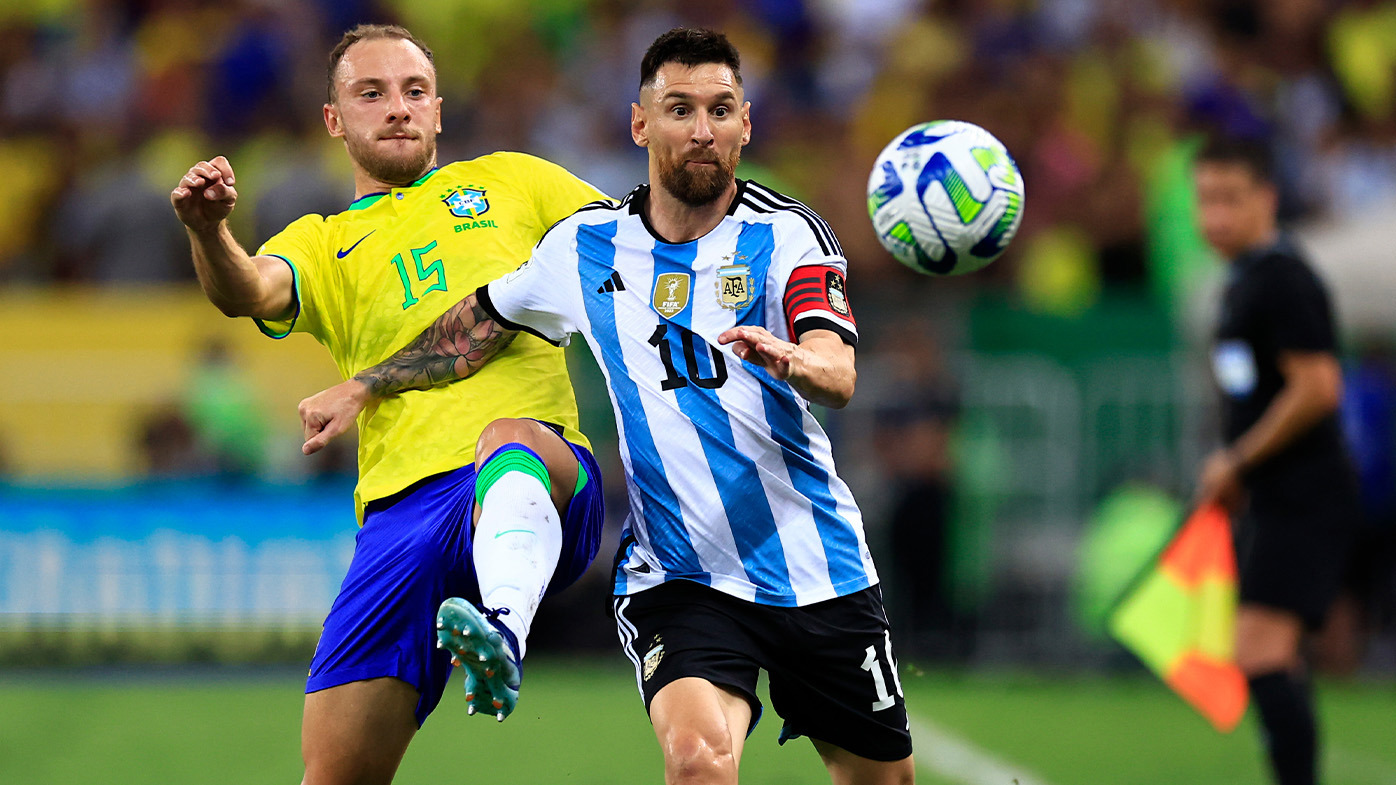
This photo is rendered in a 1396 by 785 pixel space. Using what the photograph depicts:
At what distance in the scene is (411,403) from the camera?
17.0 feet

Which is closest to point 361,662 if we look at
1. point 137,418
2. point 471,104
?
point 137,418

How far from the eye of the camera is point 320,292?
5.31 m

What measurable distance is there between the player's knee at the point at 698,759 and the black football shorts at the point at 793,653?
0.24 metres

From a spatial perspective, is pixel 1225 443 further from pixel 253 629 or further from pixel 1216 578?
pixel 253 629

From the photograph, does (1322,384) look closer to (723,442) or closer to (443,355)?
(723,442)

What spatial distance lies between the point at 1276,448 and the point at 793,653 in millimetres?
3077

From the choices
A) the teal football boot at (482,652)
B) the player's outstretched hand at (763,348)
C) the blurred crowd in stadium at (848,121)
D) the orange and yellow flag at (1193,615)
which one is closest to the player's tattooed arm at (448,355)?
the teal football boot at (482,652)

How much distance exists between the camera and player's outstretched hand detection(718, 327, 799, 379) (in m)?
4.16

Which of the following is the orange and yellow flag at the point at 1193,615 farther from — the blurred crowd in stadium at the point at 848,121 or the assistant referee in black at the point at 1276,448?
the blurred crowd in stadium at the point at 848,121

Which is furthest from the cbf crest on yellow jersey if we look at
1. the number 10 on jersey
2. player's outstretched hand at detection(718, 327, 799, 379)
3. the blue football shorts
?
player's outstretched hand at detection(718, 327, 799, 379)

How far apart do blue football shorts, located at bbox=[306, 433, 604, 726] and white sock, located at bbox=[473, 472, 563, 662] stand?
0.84ft

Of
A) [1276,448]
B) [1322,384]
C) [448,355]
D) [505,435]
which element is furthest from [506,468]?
[1322,384]

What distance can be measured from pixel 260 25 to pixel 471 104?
207 cm

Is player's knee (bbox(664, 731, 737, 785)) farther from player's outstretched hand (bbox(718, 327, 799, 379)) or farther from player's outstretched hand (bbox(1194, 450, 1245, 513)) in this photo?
player's outstretched hand (bbox(1194, 450, 1245, 513))
